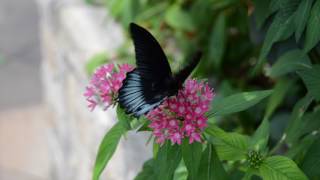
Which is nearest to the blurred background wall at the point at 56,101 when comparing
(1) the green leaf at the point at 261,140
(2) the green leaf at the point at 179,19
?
(2) the green leaf at the point at 179,19

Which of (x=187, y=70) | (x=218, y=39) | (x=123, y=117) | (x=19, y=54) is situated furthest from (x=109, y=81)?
(x=19, y=54)

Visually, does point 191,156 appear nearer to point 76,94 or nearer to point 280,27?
point 280,27

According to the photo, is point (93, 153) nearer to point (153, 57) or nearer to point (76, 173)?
point (76, 173)

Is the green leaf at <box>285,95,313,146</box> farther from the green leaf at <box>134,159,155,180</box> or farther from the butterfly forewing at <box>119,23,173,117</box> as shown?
the butterfly forewing at <box>119,23,173,117</box>

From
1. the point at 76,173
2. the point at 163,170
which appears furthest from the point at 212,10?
the point at 163,170

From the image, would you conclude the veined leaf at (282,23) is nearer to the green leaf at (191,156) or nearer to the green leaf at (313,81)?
the green leaf at (313,81)

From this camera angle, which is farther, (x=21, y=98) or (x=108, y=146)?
(x=21, y=98)
